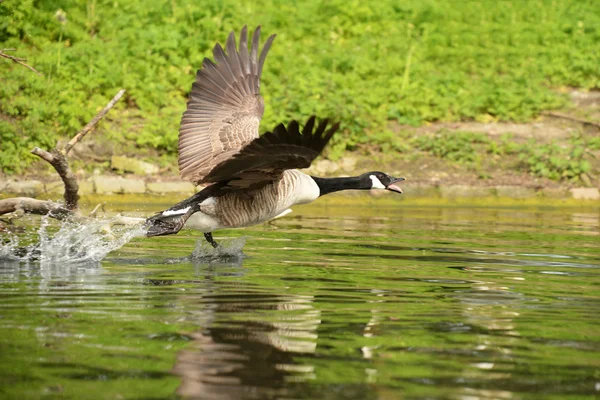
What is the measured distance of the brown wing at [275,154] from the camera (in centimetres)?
636

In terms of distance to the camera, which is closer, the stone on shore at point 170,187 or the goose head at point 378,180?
the goose head at point 378,180

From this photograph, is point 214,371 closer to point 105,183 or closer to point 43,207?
point 43,207

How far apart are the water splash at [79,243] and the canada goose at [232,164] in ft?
0.86

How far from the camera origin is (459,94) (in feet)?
53.8

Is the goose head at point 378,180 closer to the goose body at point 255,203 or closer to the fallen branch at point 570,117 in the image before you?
the goose body at point 255,203

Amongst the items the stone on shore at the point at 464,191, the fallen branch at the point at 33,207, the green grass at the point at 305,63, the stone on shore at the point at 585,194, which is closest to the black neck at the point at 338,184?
the fallen branch at the point at 33,207

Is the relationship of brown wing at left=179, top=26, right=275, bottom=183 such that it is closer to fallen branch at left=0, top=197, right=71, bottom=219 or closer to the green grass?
fallen branch at left=0, top=197, right=71, bottom=219

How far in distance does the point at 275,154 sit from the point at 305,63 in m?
9.74

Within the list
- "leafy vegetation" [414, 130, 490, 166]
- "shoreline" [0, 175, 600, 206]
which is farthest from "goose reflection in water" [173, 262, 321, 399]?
"leafy vegetation" [414, 130, 490, 166]

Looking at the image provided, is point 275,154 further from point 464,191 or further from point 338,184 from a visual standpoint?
point 464,191

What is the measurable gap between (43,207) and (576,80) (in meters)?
11.7

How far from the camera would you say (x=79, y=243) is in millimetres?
8273

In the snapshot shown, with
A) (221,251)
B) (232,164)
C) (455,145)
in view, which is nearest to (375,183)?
(221,251)

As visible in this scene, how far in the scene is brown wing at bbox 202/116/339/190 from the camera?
20.9 feet
